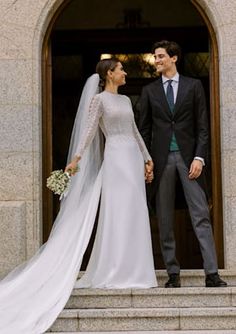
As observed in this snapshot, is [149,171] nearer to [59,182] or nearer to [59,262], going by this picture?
[59,182]

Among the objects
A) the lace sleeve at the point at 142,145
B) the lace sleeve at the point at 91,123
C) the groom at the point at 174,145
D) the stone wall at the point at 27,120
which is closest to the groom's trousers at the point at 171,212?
the groom at the point at 174,145

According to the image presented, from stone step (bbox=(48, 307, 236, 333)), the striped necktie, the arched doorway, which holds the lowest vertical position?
stone step (bbox=(48, 307, 236, 333))

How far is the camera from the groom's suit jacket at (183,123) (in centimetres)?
793

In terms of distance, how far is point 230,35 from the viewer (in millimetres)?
8844

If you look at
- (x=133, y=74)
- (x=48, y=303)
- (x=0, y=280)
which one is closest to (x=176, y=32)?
(x=133, y=74)

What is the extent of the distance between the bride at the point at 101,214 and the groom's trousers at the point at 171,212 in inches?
6.8

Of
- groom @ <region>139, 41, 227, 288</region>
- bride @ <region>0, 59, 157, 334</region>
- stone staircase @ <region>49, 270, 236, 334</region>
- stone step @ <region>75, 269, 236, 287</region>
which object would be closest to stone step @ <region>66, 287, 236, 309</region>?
stone staircase @ <region>49, 270, 236, 334</region>

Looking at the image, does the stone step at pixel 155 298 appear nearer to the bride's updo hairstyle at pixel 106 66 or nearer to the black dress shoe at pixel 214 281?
the black dress shoe at pixel 214 281

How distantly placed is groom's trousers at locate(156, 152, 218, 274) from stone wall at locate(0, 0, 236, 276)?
3.12ft

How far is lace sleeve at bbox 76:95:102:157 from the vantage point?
8.05 m

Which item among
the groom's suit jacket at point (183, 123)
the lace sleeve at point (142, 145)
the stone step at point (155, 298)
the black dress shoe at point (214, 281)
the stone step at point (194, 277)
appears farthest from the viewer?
the stone step at point (194, 277)

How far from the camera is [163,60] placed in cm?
802

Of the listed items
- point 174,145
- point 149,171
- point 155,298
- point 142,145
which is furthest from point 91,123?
point 155,298

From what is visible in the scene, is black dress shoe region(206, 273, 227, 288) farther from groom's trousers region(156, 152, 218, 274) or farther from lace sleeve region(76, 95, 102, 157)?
lace sleeve region(76, 95, 102, 157)
